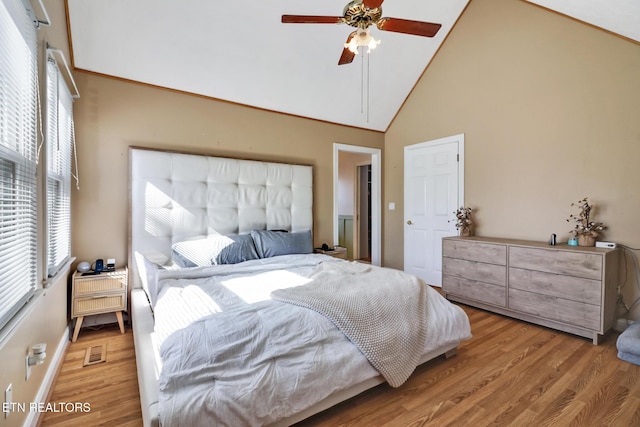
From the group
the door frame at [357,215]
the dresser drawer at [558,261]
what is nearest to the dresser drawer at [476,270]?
the dresser drawer at [558,261]

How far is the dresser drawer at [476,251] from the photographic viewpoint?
3.20 meters

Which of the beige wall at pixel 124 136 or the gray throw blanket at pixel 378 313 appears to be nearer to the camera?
the gray throw blanket at pixel 378 313

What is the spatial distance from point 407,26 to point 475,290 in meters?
2.75

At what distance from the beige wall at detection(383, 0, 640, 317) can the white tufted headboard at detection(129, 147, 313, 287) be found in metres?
2.16

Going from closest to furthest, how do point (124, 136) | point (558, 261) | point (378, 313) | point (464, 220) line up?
point (378, 313) → point (558, 261) → point (124, 136) → point (464, 220)

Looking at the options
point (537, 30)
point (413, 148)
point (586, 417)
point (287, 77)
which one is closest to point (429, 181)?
point (413, 148)

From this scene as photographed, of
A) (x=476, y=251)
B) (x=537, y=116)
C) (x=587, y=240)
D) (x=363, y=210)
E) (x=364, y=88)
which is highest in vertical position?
(x=364, y=88)

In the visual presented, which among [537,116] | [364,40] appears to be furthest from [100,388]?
[537,116]

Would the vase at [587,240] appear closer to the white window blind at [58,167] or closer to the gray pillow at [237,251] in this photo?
the gray pillow at [237,251]

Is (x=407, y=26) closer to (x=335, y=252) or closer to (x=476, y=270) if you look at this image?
(x=476, y=270)

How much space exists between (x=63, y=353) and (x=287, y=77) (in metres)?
3.38

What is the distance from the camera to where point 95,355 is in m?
2.41

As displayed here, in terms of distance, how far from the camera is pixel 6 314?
131cm

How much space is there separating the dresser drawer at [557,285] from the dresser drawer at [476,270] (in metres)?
0.10
